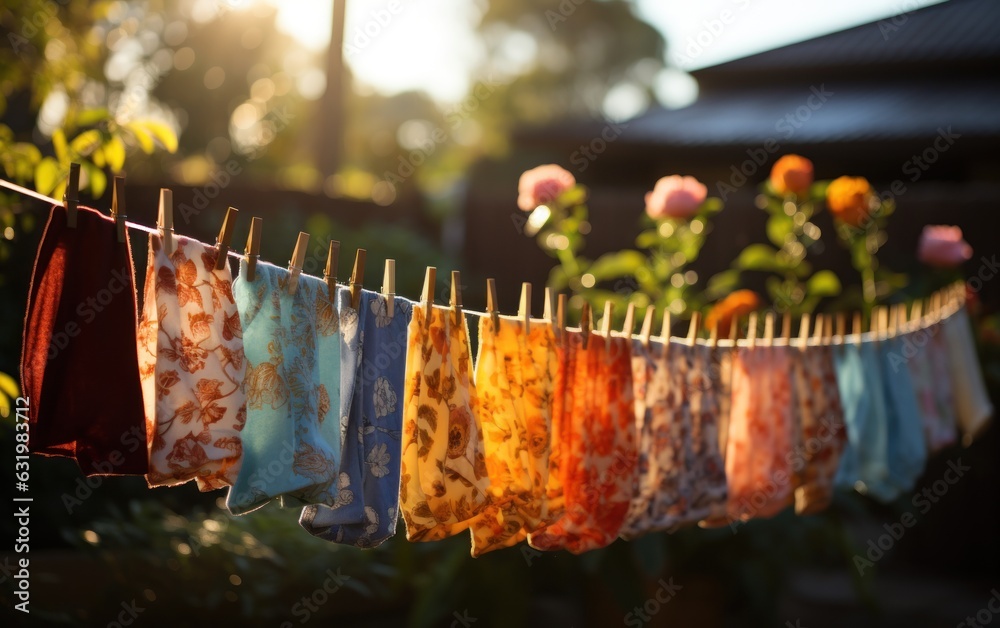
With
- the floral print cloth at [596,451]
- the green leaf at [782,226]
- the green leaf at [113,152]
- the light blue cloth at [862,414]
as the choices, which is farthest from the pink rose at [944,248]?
the green leaf at [113,152]

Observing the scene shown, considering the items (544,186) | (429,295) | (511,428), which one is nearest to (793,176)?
(544,186)

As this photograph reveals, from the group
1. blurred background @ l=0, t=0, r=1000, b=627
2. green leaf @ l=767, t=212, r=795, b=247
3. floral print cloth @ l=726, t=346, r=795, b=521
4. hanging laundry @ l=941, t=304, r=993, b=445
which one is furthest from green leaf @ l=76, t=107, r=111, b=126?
hanging laundry @ l=941, t=304, r=993, b=445

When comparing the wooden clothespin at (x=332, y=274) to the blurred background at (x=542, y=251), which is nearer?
the wooden clothespin at (x=332, y=274)

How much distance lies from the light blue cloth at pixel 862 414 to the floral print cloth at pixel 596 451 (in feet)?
3.57

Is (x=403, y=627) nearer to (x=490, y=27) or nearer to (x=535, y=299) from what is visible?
(x=535, y=299)

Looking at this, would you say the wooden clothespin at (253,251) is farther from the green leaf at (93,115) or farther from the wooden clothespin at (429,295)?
the green leaf at (93,115)

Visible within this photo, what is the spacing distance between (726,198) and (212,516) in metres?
3.87

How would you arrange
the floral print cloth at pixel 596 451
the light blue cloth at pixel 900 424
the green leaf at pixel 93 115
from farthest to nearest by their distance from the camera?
the light blue cloth at pixel 900 424, the floral print cloth at pixel 596 451, the green leaf at pixel 93 115

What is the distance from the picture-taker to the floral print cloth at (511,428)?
2174mm

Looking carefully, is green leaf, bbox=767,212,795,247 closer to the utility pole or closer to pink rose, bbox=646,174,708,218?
pink rose, bbox=646,174,708,218

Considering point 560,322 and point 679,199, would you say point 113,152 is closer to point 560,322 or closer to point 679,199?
point 560,322

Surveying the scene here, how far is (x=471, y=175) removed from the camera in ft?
45.9

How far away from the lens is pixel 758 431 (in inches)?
116

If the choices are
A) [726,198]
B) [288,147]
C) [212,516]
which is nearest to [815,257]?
[726,198]
